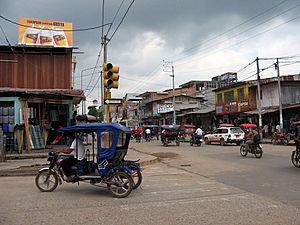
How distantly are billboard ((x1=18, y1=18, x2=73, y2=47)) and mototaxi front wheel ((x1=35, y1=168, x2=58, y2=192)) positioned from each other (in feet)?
65.7

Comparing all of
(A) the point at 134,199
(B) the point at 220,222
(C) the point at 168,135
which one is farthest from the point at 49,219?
(C) the point at 168,135

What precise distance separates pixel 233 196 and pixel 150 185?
2.79 metres

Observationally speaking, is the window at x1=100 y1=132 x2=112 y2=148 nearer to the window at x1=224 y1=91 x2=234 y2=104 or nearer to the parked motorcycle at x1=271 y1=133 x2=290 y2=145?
the parked motorcycle at x1=271 y1=133 x2=290 y2=145

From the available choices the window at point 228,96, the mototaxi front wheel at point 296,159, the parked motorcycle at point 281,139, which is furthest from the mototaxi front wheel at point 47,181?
the window at point 228,96

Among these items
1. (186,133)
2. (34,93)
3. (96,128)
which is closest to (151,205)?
(96,128)

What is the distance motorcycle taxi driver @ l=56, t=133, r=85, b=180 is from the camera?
8750mm

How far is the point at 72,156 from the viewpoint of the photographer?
29.1 feet

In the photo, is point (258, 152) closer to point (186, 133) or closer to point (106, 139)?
point (106, 139)

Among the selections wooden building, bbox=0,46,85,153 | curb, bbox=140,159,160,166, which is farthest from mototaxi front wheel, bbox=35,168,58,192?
wooden building, bbox=0,46,85,153

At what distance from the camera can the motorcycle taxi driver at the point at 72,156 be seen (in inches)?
344

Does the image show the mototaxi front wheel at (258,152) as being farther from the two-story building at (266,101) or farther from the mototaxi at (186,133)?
the mototaxi at (186,133)

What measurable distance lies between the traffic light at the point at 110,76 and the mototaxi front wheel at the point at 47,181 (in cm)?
418

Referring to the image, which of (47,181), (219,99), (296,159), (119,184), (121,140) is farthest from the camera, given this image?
(219,99)

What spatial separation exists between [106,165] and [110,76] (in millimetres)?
4502
